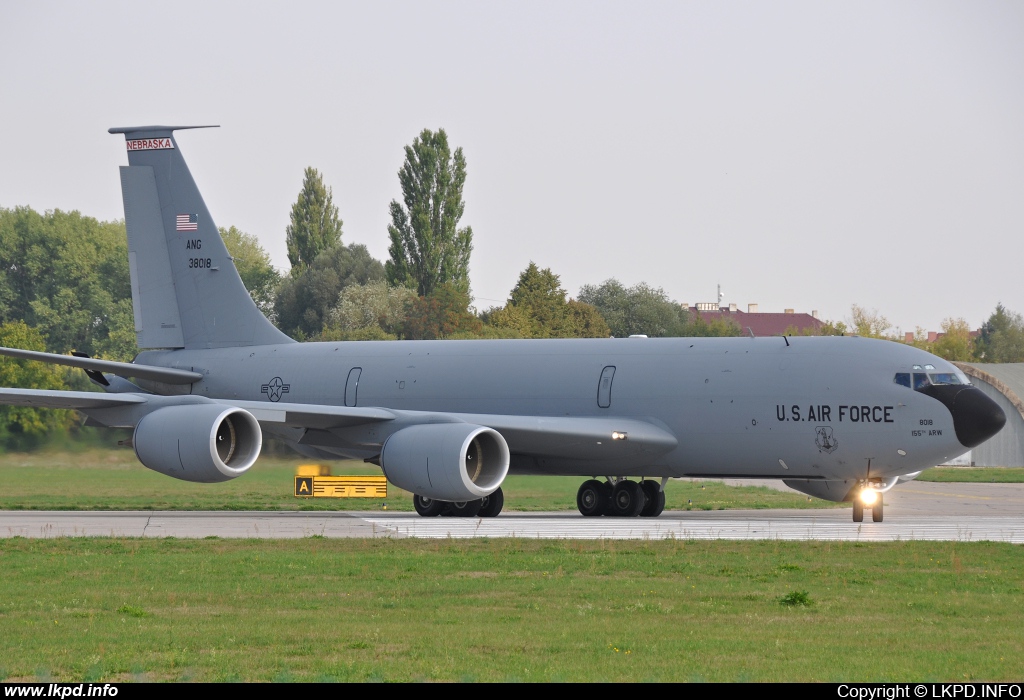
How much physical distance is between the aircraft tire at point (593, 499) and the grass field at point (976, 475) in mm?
21332

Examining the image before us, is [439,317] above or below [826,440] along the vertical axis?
above

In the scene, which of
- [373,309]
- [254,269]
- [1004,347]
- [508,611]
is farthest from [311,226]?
[508,611]

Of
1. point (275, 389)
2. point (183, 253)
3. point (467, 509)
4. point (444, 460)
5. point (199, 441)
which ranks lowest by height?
point (467, 509)

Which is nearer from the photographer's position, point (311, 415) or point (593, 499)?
point (311, 415)

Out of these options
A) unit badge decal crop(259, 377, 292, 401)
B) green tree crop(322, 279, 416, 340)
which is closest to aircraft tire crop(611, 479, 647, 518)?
unit badge decal crop(259, 377, 292, 401)

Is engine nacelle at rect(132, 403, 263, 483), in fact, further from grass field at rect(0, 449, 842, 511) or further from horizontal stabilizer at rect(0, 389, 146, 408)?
grass field at rect(0, 449, 842, 511)

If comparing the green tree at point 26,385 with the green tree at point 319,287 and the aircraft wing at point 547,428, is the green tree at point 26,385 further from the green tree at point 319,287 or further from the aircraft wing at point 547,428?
the green tree at point 319,287

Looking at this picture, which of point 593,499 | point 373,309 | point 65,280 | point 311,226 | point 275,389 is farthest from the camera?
point 311,226

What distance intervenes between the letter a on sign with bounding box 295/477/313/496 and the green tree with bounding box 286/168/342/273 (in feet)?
226

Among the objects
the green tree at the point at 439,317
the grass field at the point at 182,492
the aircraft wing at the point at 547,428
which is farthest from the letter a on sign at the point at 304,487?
the green tree at the point at 439,317

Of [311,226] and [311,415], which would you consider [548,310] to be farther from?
[311,415]

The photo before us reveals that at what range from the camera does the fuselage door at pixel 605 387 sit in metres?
26.5

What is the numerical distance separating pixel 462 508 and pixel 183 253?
10936 millimetres

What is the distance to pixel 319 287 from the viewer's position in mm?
86625
